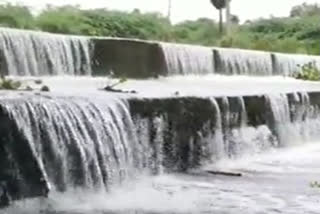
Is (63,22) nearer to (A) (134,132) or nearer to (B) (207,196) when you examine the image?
(A) (134,132)

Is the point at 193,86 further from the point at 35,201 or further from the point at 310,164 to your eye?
the point at 35,201

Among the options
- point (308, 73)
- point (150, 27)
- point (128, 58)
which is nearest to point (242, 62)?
point (308, 73)

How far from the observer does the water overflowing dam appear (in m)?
9.51

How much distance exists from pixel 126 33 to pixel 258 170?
450 inches

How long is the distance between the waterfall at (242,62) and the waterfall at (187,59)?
0.39m

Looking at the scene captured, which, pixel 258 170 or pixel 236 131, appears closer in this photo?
pixel 258 170

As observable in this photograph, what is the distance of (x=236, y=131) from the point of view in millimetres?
13648

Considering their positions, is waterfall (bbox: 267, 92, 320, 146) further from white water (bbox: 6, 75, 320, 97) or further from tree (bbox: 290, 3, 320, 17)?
tree (bbox: 290, 3, 320, 17)

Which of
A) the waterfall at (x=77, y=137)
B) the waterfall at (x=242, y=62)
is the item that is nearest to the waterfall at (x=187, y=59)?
the waterfall at (x=242, y=62)

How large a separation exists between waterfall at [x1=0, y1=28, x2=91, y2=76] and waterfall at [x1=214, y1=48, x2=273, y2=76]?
4632 mm

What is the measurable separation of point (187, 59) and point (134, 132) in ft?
26.3

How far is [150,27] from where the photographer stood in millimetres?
24812

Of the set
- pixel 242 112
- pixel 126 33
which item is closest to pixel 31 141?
pixel 242 112

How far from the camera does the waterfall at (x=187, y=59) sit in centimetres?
1839
